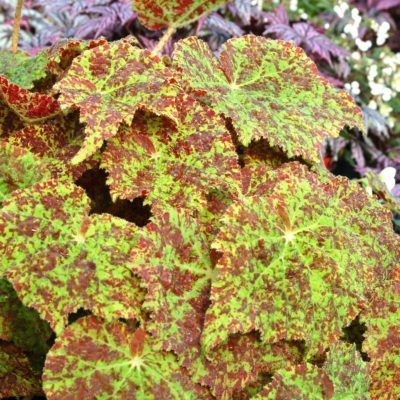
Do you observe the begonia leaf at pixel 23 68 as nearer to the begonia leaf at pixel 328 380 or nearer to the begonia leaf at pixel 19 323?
the begonia leaf at pixel 19 323

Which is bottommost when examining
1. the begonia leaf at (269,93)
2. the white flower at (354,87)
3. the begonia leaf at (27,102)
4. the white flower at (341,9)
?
the white flower at (354,87)

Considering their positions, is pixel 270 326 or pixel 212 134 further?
pixel 212 134

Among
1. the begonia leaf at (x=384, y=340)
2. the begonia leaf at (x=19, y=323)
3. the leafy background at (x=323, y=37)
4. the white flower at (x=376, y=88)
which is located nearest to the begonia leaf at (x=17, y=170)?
the begonia leaf at (x=19, y=323)

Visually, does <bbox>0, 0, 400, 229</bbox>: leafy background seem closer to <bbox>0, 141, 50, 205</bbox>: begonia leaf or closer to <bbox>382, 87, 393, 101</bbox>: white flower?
<bbox>382, 87, 393, 101</bbox>: white flower

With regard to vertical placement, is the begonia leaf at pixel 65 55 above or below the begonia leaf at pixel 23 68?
above

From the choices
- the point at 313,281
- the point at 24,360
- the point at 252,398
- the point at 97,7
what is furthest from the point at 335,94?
the point at 97,7

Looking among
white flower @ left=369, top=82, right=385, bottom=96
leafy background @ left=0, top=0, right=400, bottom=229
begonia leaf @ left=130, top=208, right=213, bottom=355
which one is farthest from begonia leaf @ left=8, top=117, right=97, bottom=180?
white flower @ left=369, top=82, right=385, bottom=96

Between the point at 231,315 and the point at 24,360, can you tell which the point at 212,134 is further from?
the point at 24,360

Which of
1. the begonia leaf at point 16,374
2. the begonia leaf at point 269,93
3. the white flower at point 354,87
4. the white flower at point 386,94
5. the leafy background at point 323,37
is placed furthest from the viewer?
the white flower at point 386,94
